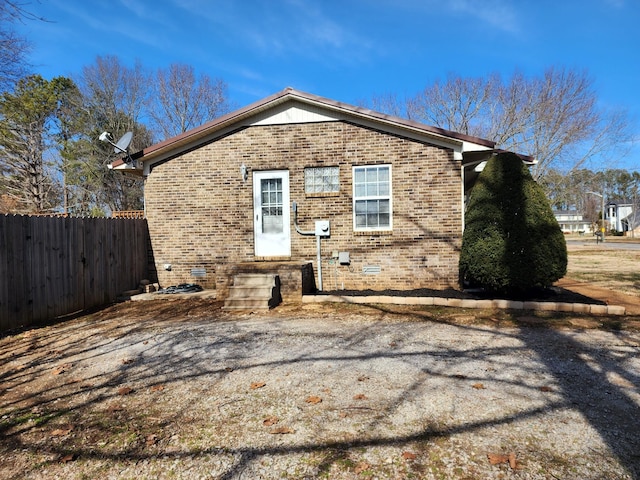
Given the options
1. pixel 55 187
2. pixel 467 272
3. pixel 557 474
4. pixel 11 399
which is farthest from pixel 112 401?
pixel 55 187

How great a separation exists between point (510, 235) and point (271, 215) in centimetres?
519

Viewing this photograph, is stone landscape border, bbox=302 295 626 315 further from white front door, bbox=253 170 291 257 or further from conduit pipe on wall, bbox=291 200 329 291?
white front door, bbox=253 170 291 257

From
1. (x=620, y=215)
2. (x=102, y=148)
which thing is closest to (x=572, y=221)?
(x=620, y=215)

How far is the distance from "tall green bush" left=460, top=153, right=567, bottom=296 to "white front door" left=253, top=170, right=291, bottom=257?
407 centimetres

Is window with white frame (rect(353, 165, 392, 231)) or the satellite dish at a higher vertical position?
the satellite dish

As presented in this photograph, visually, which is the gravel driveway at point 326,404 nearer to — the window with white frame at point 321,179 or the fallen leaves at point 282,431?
the fallen leaves at point 282,431

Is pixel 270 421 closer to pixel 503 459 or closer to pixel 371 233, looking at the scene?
pixel 503 459

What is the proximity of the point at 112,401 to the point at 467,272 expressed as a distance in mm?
6484

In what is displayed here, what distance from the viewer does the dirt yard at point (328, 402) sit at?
244 cm

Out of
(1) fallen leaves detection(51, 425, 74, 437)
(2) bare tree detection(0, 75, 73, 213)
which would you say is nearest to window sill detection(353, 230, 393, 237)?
(1) fallen leaves detection(51, 425, 74, 437)

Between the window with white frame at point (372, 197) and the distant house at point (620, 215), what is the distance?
6793cm

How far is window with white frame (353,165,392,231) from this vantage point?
28.7 ft

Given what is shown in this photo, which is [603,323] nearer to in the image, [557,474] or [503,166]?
[503,166]

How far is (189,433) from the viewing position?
283cm
